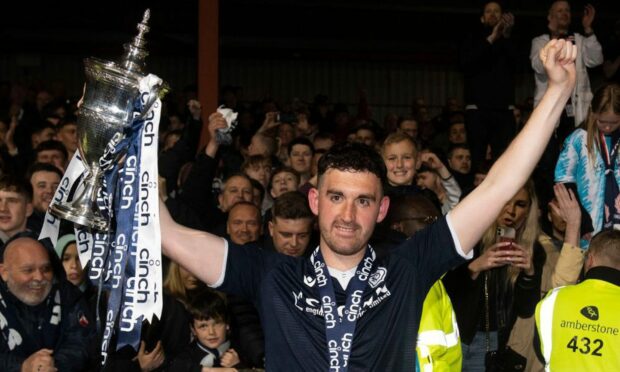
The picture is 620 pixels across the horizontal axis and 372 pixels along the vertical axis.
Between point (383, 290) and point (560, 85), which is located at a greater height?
point (560, 85)

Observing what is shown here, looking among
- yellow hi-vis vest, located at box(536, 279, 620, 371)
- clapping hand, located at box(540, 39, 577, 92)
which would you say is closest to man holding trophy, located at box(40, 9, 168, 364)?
→ clapping hand, located at box(540, 39, 577, 92)

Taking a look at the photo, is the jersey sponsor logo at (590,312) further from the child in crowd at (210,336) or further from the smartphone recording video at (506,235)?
the child in crowd at (210,336)

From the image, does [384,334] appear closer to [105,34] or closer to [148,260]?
[148,260]

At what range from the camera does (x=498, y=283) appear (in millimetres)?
6730

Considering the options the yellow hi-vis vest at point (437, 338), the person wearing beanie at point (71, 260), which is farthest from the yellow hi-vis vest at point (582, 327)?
the person wearing beanie at point (71, 260)

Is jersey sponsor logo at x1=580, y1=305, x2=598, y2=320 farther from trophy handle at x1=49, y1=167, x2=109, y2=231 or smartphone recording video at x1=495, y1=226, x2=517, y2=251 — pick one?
trophy handle at x1=49, y1=167, x2=109, y2=231

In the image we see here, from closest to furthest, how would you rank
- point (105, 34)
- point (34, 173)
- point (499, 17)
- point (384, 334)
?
point (384, 334) → point (34, 173) → point (499, 17) → point (105, 34)

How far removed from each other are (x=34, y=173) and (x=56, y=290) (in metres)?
1.76

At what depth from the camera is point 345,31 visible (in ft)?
68.8

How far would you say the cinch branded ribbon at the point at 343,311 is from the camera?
387cm

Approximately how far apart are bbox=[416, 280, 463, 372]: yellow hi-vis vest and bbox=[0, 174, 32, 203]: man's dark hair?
3.78 metres

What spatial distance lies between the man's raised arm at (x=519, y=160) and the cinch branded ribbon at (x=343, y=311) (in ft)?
1.28

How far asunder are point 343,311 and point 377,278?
0.62ft

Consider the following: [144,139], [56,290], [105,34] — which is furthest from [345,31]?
[144,139]
